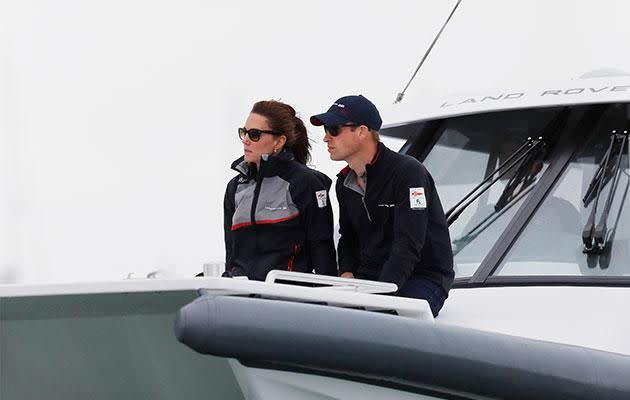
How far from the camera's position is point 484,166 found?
20.9ft

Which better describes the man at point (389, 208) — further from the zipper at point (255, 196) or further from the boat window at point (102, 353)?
the boat window at point (102, 353)

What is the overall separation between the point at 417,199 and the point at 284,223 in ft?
1.82

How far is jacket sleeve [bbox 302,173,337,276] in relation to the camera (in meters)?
5.64

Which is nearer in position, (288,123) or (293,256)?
(293,256)

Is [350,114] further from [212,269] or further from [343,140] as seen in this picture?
[212,269]

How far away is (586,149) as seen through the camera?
6.07 meters

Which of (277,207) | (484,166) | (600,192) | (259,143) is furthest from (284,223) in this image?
(600,192)

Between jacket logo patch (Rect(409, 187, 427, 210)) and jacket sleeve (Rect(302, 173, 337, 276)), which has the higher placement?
jacket logo patch (Rect(409, 187, 427, 210))

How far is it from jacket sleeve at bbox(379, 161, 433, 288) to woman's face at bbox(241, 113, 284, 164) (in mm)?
599

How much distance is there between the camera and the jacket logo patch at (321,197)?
5.66 metres

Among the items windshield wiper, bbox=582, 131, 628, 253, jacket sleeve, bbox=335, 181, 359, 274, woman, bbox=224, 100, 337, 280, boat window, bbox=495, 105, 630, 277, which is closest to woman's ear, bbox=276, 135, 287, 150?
woman, bbox=224, 100, 337, 280

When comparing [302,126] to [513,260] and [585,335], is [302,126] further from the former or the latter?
[585,335]

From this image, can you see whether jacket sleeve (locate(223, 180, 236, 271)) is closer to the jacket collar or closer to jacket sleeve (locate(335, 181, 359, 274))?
the jacket collar

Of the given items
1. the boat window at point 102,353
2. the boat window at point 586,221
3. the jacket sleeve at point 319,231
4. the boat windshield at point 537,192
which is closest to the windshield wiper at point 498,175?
the boat windshield at point 537,192
